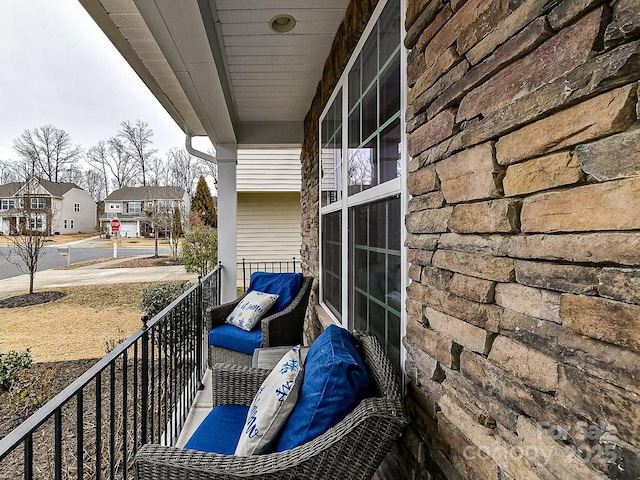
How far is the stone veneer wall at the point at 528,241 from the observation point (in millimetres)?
574

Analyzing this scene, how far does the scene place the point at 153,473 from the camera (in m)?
1.17

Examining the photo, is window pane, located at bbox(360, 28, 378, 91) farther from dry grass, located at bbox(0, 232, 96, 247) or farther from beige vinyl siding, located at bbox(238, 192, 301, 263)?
dry grass, located at bbox(0, 232, 96, 247)

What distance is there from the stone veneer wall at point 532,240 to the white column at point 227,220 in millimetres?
3666

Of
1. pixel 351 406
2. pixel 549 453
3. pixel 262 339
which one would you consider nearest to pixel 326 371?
pixel 351 406

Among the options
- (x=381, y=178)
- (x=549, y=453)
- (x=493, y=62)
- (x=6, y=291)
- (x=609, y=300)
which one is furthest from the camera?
(x=6, y=291)

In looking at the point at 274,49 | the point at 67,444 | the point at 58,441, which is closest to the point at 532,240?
the point at 58,441

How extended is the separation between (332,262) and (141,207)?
14.4 meters

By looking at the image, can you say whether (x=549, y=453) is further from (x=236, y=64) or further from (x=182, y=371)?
(x=236, y=64)

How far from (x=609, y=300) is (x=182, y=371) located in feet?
9.35

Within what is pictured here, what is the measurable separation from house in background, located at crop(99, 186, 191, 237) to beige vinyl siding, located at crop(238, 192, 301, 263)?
4.48 m

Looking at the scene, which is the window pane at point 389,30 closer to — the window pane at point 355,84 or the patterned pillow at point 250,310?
the window pane at point 355,84

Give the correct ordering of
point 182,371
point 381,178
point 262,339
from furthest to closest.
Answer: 1. point 262,339
2. point 182,371
3. point 381,178

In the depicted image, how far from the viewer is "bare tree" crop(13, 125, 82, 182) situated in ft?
38.1

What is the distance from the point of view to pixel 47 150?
13.3 metres
